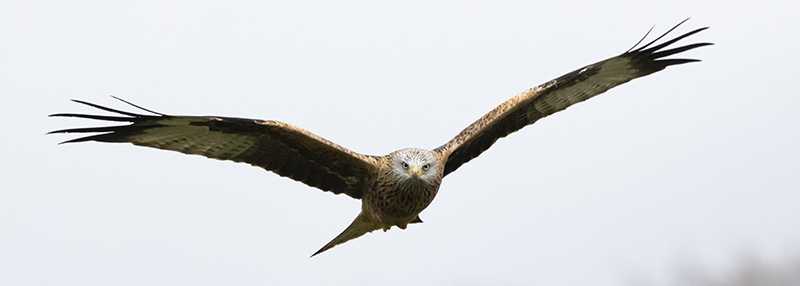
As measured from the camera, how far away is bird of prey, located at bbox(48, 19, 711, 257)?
6.27 metres

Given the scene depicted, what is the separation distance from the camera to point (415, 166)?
20.9 ft

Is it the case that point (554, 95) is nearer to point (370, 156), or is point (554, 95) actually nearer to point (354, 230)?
point (370, 156)

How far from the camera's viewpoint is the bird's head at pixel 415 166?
20.9 ft

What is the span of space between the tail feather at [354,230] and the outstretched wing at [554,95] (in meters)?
0.93

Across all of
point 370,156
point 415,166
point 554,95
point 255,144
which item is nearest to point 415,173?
point 415,166

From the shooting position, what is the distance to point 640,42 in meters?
7.24

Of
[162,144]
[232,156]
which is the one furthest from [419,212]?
[162,144]

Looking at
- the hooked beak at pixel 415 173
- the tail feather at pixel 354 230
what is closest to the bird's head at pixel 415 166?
the hooked beak at pixel 415 173

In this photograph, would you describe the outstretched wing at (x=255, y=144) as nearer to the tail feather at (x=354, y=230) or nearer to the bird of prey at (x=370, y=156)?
the bird of prey at (x=370, y=156)

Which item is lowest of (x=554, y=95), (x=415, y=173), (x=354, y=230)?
(x=354, y=230)

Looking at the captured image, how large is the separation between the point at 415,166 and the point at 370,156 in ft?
2.15

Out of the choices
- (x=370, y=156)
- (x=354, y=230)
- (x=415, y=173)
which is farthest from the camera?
(x=354, y=230)

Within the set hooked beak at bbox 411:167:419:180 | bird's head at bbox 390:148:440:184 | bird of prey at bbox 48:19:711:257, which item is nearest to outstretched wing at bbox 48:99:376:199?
bird of prey at bbox 48:19:711:257

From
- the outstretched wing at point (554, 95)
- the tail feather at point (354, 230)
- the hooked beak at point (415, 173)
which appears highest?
the outstretched wing at point (554, 95)
